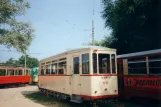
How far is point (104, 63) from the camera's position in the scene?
12.6 meters

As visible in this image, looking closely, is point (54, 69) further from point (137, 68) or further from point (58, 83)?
point (137, 68)

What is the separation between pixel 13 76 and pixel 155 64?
2518 cm

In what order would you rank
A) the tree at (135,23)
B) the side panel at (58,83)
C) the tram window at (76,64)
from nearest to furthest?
the tram window at (76,64), the side panel at (58,83), the tree at (135,23)

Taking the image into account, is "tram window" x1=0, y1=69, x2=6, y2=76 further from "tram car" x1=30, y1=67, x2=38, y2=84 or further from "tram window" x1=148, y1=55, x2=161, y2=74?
"tram window" x1=148, y1=55, x2=161, y2=74

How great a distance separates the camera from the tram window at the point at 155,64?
482 inches

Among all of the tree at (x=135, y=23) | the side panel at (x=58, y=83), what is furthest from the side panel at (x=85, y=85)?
the tree at (x=135, y=23)

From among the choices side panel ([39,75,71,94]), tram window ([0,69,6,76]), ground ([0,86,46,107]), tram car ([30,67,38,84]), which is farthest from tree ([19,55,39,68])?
side panel ([39,75,71,94])

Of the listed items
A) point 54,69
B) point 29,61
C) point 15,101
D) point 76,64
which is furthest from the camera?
point 29,61

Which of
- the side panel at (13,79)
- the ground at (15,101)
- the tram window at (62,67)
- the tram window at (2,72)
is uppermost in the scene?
the tram window at (62,67)

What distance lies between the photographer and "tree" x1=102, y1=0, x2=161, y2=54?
20516mm

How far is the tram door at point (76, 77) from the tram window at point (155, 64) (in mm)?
3818

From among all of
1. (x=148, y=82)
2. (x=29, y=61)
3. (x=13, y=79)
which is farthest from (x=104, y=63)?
(x=29, y=61)

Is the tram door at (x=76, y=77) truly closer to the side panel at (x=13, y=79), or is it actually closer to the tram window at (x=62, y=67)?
the tram window at (x=62, y=67)

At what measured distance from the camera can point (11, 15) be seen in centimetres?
2256
